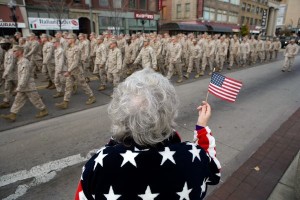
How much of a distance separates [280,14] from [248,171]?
106123mm

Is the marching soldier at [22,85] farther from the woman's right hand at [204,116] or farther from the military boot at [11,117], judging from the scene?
the woman's right hand at [204,116]

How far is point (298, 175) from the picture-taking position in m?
3.16

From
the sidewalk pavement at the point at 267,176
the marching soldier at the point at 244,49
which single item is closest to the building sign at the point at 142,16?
the marching soldier at the point at 244,49

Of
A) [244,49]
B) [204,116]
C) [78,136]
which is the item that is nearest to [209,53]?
[244,49]

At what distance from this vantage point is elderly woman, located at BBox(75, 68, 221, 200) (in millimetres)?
1290

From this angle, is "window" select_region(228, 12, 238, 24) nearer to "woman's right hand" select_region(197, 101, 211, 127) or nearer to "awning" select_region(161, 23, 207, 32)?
"awning" select_region(161, 23, 207, 32)

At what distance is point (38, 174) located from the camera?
4.03 m

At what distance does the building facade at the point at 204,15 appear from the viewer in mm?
38156

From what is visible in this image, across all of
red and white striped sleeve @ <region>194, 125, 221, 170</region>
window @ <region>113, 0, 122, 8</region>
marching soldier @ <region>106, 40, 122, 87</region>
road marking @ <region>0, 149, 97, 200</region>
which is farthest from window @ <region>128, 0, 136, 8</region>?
red and white striped sleeve @ <region>194, 125, 221, 170</region>

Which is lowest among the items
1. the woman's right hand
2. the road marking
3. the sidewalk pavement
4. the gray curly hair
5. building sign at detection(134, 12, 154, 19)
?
the road marking

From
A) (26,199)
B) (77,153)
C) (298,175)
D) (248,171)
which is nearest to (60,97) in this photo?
(77,153)

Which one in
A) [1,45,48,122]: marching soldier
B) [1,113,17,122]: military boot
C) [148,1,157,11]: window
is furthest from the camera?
[148,1,157,11]: window

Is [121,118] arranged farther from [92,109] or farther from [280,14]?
[280,14]

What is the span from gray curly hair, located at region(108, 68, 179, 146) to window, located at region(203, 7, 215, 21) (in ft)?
146
